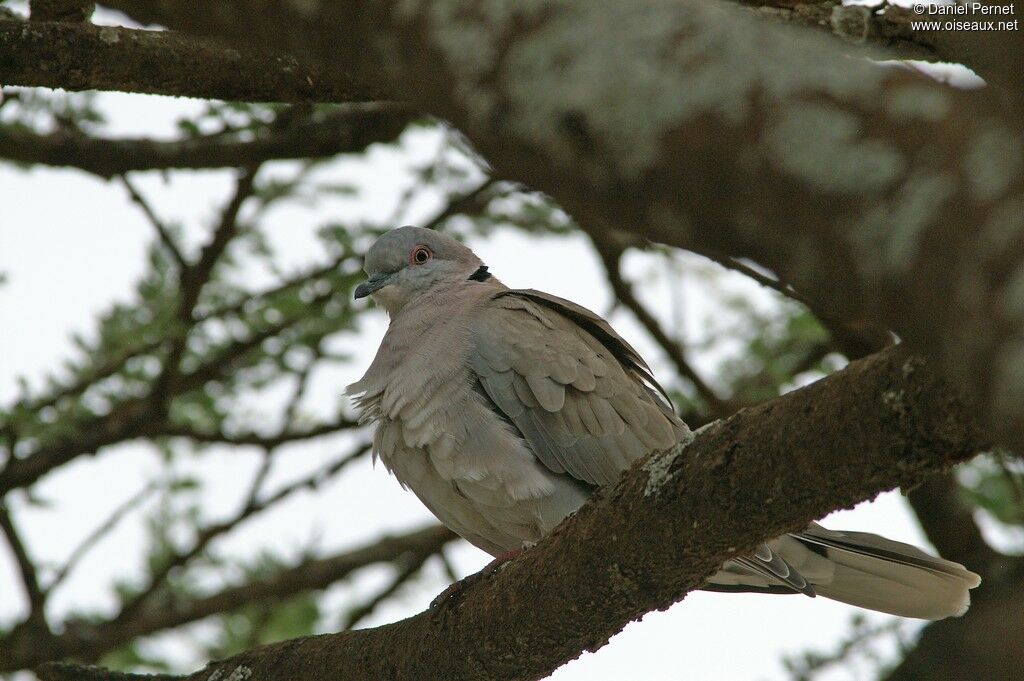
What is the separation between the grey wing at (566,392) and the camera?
4184 mm

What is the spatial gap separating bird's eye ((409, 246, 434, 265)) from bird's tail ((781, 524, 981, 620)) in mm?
2218

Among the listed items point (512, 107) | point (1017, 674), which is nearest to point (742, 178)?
point (512, 107)

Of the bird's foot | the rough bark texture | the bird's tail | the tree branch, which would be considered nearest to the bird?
the bird's tail

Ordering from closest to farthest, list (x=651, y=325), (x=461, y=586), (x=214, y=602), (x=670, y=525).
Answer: (x=670, y=525) < (x=461, y=586) < (x=214, y=602) < (x=651, y=325)

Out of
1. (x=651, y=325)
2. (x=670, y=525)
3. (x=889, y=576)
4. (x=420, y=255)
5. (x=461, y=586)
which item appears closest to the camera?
(x=670, y=525)

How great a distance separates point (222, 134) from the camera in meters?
4.99

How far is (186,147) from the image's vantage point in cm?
501

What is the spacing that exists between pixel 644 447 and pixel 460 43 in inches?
125

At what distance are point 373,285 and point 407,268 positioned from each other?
0.59ft

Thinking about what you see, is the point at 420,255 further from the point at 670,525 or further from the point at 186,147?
the point at 670,525

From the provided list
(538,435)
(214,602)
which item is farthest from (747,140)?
(214,602)

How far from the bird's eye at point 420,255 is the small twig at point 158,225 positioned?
1101mm

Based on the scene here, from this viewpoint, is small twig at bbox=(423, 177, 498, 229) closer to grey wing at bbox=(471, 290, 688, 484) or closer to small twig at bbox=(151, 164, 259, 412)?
small twig at bbox=(151, 164, 259, 412)

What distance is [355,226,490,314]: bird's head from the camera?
17.1 ft
